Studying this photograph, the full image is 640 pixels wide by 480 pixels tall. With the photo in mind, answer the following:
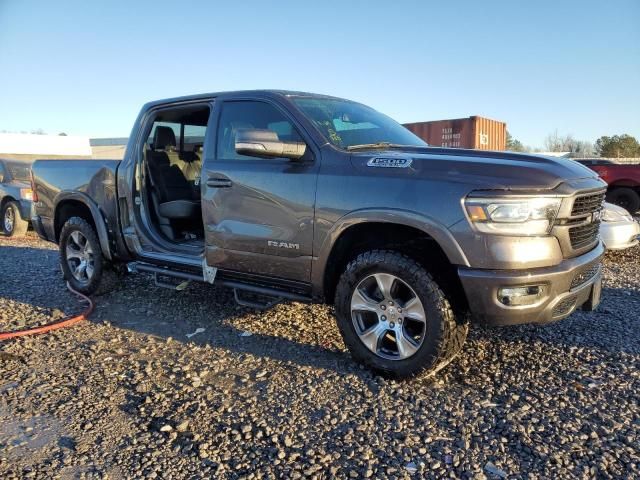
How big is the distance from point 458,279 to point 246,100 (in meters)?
2.23

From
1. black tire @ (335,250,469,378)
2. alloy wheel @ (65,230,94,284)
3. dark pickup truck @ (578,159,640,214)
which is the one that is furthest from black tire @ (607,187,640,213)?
alloy wheel @ (65,230,94,284)

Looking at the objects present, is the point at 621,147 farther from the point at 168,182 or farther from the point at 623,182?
the point at 168,182

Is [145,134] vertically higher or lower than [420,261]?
higher

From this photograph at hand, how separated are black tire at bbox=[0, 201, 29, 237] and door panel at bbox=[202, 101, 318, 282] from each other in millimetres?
9034

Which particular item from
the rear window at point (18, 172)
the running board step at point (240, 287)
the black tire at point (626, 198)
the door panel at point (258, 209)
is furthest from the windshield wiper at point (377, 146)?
the rear window at point (18, 172)

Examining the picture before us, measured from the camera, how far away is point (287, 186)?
367 cm

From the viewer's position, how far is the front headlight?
2.96 metres

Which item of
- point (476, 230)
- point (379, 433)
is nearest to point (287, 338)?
point (379, 433)

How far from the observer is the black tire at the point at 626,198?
37.8ft

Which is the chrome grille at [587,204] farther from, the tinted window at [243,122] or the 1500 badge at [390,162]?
the tinted window at [243,122]

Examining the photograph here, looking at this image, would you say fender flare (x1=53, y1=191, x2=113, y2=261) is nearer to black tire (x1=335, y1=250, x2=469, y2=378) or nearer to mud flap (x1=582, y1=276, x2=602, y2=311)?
black tire (x1=335, y1=250, x2=469, y2=378)

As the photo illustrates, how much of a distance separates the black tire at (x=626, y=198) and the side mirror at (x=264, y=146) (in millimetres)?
10654

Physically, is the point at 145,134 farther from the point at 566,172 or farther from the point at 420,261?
the point at 566,172

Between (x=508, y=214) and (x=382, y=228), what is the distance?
32.6 inches
